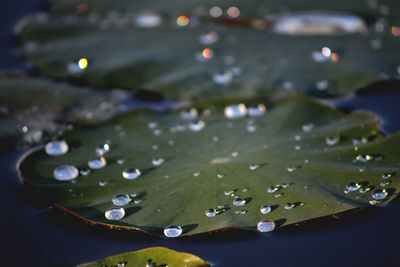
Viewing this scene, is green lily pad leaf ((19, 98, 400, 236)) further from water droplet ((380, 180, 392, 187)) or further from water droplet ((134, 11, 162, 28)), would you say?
water droplet ((134, 11, 162, 28))

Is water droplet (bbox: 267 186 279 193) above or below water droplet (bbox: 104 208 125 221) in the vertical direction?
above

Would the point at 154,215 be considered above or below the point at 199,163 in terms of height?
below

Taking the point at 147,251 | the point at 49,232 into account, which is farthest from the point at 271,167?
the point at 49,232

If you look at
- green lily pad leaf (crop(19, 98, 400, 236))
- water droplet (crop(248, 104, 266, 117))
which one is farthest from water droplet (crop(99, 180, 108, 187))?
water droplet (crop(248, 104, 266, 117))

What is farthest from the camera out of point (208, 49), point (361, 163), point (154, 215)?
point (208, 49)

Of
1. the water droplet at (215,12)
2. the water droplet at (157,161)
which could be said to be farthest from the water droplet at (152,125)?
the water droplet at (215,12)

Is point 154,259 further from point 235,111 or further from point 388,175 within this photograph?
point 235,111

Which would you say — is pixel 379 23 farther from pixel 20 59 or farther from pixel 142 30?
pixel 20 59
